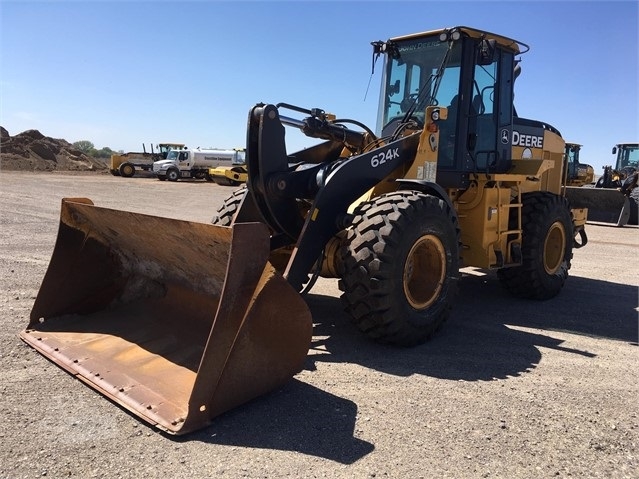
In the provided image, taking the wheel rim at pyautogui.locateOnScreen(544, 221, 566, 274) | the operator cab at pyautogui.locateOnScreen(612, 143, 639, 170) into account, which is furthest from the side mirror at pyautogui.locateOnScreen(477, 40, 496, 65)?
the operator cab at pyautogui.locateOnScreen(612, 143, 639, 170)

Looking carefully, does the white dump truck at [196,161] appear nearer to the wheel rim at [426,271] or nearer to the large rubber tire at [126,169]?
the large rubber tire at [126,169]

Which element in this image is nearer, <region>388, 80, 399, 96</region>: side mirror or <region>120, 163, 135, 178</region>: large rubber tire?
<region>388, 80, 399, 96</region>: side mirror

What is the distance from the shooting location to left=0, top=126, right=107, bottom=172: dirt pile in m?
44.4

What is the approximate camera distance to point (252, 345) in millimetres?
3270

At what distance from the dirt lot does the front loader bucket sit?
12423 mm

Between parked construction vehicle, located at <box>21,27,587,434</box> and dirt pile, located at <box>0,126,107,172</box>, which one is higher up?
dirt pile, located at <box>0,126,107,172</box>

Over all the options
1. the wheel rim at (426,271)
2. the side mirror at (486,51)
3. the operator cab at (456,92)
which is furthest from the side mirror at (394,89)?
the wheel rim at (426,271)

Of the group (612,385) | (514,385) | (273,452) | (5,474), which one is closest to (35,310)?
(5,474)

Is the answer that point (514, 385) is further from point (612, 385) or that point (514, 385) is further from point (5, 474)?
point (5, 474)

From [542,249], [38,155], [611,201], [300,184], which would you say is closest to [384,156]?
[300,184]

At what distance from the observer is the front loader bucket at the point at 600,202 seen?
1648 cm

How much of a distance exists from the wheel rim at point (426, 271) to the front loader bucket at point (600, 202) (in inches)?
525

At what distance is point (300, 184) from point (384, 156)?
2.67 feet

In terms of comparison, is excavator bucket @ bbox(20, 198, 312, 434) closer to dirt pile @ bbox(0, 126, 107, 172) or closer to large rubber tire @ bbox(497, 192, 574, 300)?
large rubber tire @ bbox(497, 192, 574, 300)
